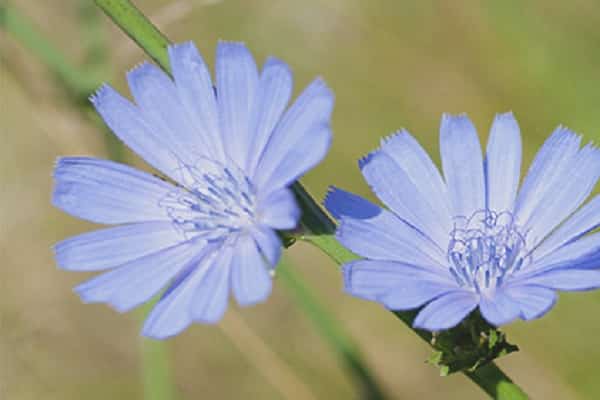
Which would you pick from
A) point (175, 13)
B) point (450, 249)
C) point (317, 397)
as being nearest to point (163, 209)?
point (450, 249)

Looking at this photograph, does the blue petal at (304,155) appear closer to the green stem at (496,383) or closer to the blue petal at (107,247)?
the blue petal at (107,247)

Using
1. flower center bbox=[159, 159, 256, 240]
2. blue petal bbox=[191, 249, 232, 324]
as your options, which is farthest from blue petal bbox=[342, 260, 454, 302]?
flower center bbox=[159, 159, 256, 240]

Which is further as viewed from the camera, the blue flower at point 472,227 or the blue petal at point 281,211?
the blue flower at point 472,227

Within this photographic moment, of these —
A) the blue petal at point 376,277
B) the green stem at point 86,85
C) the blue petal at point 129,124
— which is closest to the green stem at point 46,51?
the green stem at point 86,85

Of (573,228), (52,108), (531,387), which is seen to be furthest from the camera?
(531,387)

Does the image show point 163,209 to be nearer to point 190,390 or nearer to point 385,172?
point 385,172
